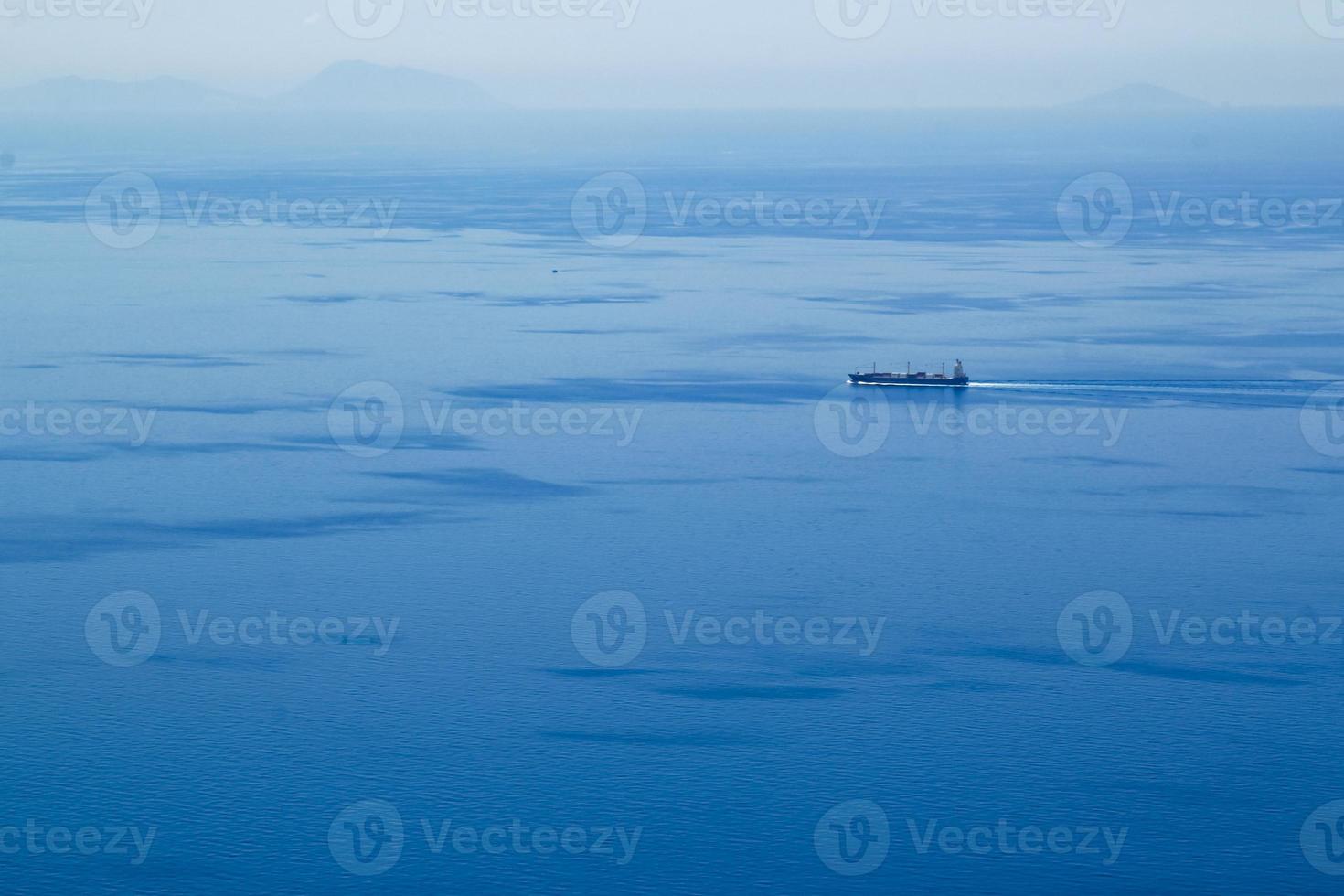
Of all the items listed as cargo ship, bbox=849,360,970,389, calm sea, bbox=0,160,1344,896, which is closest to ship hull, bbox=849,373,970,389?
cargo ship, bbox=849,360,970,389

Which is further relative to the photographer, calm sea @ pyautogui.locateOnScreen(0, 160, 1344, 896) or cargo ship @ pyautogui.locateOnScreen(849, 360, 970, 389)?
cargo ship @ pyautogui.locateOnScreen(849, 360, 970, 389)

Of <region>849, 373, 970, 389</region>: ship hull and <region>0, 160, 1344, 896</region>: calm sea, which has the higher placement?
<region>849, 373, 970, 389</region>: ship hull

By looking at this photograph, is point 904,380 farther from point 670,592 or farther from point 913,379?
point 670,592

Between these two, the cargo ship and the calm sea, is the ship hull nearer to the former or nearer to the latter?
the cargo ship

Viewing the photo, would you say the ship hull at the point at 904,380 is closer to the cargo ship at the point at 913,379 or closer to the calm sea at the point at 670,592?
the cargo ship at the point at 913,379

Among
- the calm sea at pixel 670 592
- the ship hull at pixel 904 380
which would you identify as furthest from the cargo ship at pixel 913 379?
the calm sea at pixel 670 592

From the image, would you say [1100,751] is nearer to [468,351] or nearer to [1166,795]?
[1166,795]

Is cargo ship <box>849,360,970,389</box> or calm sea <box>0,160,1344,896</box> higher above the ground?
cargo ship <box>849,360,970,389</box>

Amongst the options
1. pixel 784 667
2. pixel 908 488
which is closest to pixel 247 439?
pixel 908 488
